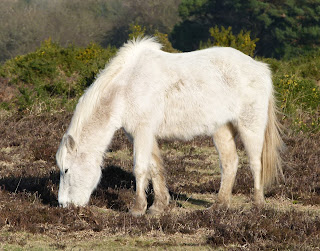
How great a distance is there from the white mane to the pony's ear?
0.12 meters

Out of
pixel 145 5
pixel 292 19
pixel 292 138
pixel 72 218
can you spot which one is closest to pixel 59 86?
pixel 292 138

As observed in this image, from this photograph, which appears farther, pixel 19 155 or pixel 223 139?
pixel 19 155

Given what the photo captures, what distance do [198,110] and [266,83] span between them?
1106 millimetres

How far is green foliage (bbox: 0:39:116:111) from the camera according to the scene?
13281 millimetres

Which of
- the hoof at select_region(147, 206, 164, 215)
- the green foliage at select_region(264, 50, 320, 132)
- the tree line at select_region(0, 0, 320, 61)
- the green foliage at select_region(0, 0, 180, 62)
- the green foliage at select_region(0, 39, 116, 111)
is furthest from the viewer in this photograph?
the tree line at select_region(0, 0, 320, 61)

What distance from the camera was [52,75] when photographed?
17312 mm

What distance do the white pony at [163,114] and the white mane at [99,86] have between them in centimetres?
1

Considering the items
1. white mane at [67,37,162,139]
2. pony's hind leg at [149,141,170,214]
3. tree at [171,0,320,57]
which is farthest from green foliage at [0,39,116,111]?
tree at [171,0,320,57]

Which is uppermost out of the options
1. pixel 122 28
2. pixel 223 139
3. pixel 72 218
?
pixel 122 28

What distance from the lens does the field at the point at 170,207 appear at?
16.3 ft

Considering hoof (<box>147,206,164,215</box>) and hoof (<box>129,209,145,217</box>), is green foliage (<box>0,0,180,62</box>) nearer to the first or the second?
hoof (<box>147,206,164,215</box>)

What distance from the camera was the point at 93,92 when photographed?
20.1ft

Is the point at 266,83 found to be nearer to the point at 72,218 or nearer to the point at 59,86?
the point at 72,218

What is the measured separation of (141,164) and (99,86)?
1.04m
